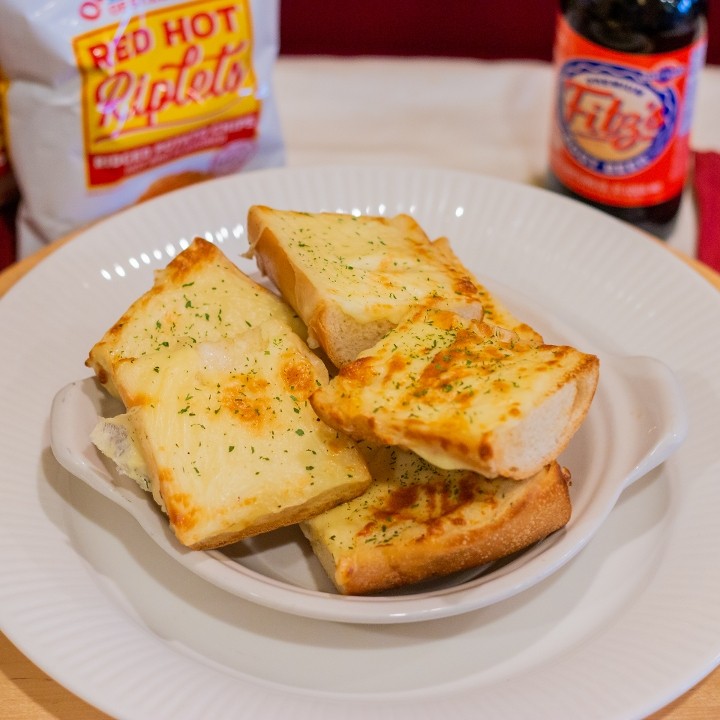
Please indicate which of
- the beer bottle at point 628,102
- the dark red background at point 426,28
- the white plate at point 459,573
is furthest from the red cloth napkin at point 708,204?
the dark red background at point 426,28

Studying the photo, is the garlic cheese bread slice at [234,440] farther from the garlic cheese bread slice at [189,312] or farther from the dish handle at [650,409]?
the dish handle at [650,409]

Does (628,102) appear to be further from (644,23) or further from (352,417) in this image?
(352,417)

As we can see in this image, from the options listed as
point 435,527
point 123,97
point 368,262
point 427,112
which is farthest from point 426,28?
point 435,527

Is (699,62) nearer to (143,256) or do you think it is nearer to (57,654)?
(143,256)

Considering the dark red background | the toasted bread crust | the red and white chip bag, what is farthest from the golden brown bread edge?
the dark red background

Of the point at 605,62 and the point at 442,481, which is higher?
Result: the point at 605,62

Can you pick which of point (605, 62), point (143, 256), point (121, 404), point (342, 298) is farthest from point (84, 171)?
point (605, 62)
